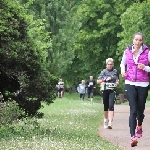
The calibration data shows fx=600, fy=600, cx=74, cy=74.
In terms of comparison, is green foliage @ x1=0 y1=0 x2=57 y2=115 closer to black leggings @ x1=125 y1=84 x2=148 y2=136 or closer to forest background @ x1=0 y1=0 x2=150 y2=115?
forest background @ x1=0 y1=0 x2=150 y2=115

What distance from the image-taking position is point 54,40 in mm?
54094

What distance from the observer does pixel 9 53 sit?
12.3 m

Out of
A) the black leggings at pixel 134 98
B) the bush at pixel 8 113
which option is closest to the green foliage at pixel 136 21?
the bush at pixel 8 113

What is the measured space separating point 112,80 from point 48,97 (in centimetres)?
325

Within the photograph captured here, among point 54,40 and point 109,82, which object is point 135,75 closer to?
point 109,82

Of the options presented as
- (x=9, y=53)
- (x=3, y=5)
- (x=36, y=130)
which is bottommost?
(x=36, y=130)

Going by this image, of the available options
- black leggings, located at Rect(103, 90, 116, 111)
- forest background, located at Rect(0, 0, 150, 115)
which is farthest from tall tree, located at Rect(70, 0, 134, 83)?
black leggings, located at Rect(103, 90, 116, 111)

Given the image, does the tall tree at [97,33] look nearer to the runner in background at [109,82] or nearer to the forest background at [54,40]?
the forest background at [54,40]

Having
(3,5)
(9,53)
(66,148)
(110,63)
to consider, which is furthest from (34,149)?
(110,63)

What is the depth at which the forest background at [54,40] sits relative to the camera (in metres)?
12.7

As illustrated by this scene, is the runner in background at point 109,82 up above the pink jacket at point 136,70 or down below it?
below

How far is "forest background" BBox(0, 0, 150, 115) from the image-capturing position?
1266 centimetres

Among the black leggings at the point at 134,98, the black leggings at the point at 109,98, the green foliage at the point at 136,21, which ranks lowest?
the black leggings at the point at 109,98

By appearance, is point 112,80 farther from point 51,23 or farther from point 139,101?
point 51,23
